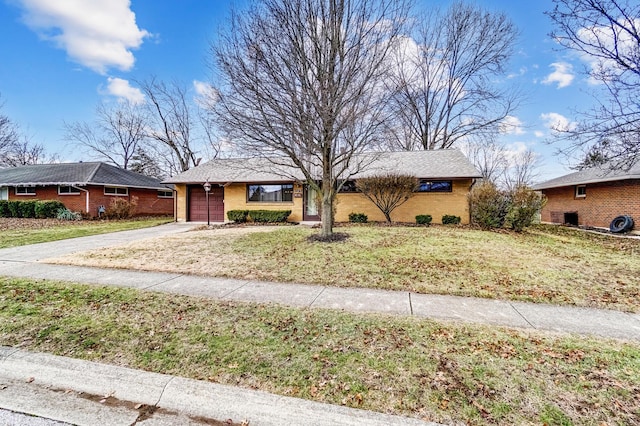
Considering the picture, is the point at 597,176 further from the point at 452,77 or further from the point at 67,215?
the point at 67,215

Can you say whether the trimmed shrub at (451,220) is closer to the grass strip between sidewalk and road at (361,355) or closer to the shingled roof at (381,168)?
the shingled roof at (381,168)

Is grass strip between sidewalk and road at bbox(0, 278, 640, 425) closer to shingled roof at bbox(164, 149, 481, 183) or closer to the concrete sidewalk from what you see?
the concrete sidewalk

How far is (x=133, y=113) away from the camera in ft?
102

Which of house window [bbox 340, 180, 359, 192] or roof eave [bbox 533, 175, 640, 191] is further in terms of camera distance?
house window [bbox 340, 180, 359, 192]

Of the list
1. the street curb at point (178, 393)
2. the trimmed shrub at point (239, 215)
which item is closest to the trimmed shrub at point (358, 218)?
the trimmed shrub at point (239, 215)

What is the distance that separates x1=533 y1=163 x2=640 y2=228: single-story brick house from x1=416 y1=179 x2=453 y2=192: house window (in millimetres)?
5688

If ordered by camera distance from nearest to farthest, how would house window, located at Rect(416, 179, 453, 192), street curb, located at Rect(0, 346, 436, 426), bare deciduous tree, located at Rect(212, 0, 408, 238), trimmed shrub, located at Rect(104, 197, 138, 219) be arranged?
street curb, located at Rect(0, 346, 436, 426)
bare deciduous tree, located at Rect(212, 0, 408, 238)
house window, located at Rect(416, 179, 453, 192)
trimmed shrub, located at Rect(104, 197, 138, 219)

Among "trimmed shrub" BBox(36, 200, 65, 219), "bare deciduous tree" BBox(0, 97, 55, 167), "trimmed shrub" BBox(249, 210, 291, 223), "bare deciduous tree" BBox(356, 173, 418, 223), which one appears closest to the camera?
"bare deciduous tree" BBox(356, 173, 418, 223)

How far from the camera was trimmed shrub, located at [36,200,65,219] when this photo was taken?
59.1ft

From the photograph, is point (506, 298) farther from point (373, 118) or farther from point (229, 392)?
point (373, 118)

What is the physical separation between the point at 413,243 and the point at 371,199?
5.75m

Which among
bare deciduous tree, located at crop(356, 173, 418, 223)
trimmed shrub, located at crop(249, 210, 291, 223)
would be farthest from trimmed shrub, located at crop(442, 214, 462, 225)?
trimmed shrub, located at crop(249, 210, 291, 223)

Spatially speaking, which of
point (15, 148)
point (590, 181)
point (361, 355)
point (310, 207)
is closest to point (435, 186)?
point (310, 207)

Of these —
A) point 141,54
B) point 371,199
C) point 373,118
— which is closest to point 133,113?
point 141,54
